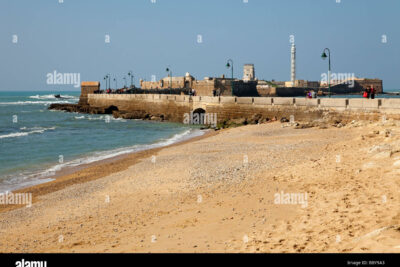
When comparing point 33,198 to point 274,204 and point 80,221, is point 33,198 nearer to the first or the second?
point 80,221

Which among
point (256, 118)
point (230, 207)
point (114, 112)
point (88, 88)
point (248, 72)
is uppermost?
point (248, 72)

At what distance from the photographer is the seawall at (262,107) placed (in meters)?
24.0

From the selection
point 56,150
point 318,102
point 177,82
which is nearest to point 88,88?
point 177,82

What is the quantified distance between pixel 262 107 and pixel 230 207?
2517cm

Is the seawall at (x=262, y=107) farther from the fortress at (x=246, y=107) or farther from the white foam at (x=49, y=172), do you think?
the white foam at (x=49, y=172)

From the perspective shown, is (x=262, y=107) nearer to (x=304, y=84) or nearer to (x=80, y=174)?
(x=80, y=174)

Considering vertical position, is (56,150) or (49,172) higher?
(56,150)

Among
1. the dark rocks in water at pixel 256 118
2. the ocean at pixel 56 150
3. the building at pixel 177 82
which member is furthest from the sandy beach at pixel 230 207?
the building at pixel 177 82

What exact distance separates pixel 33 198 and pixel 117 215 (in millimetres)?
4732

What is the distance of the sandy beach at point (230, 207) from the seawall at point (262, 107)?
27.5 feet

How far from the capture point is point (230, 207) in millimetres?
9453

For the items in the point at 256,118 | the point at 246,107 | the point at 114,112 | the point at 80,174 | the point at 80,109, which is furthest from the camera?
the point at 80,109

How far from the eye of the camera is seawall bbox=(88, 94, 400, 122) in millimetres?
24031
